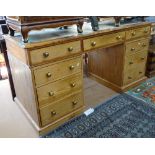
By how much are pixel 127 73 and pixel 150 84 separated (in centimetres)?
48

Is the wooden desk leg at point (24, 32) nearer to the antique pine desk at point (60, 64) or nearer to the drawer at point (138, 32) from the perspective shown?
the antique pine desk at point (60, 64)

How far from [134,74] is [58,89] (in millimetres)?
1227

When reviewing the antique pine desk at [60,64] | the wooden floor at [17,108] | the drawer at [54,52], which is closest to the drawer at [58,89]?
the antique pine desk at [60,64]

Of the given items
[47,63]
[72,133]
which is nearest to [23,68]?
[47,63]

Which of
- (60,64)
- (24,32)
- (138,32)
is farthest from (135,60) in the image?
(24,32)

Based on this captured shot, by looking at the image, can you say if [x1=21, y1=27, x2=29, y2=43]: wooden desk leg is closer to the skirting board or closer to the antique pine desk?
the antique pine desk

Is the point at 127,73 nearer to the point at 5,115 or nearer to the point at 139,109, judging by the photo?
the point at 139,109

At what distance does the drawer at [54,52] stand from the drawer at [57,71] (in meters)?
0.08

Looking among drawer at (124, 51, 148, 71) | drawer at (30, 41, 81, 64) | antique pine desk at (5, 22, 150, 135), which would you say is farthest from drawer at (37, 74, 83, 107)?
drawer at (124, 51, 148, 71)

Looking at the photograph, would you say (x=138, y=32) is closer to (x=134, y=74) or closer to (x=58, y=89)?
(x=134, y=74)

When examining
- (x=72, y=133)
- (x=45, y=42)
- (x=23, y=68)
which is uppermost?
(x=45, y=42)

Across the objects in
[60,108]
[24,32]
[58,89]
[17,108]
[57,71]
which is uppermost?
[24,32]

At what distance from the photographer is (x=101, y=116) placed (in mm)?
1962

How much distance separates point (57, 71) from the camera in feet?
5.28
